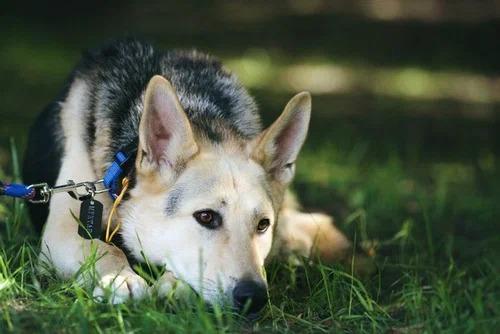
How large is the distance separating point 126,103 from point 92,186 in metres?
0.55

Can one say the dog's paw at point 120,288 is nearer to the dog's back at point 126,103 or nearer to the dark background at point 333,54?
the dog's back at point 126,103

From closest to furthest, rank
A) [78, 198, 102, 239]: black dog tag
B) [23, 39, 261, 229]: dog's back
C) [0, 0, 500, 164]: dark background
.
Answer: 1. [78, 198, 102, 239]: black dog tag
2. [23, 39, 261, 229]: dog's back
3. [0, 0, 500, 164]: dark background

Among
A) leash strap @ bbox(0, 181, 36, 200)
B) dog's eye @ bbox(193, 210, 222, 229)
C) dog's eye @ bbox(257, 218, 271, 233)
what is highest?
leash strap @ bbox(0, 181, 36, 200)

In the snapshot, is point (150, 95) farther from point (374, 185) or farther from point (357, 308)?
point (374, 185)

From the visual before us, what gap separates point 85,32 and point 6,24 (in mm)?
1267

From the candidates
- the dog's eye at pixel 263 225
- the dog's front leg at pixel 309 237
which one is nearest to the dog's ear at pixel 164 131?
the dog's eye at pixel 263 225

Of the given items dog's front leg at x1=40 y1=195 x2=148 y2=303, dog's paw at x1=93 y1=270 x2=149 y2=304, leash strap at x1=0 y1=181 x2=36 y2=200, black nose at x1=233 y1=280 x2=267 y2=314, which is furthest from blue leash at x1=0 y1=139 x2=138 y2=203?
black nose at x1=233 y1=280 x2=267 y2=314

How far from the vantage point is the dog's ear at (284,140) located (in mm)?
4531

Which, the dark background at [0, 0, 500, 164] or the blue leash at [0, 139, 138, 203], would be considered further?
the dark background at [0, 0, 500, 164]

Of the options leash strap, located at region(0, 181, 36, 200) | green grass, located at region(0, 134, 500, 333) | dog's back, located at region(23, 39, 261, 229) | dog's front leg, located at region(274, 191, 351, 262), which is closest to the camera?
green grass, located at region(0, 134, 500, 333)

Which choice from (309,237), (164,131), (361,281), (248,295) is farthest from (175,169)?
(309,237)

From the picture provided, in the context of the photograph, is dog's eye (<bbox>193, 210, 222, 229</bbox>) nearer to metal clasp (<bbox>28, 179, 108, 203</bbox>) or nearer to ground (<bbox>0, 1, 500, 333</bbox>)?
ground (<bbox>0, 1, 500, 333</bbox>)

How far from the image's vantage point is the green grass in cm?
389

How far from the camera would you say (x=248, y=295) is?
3.92 meters
